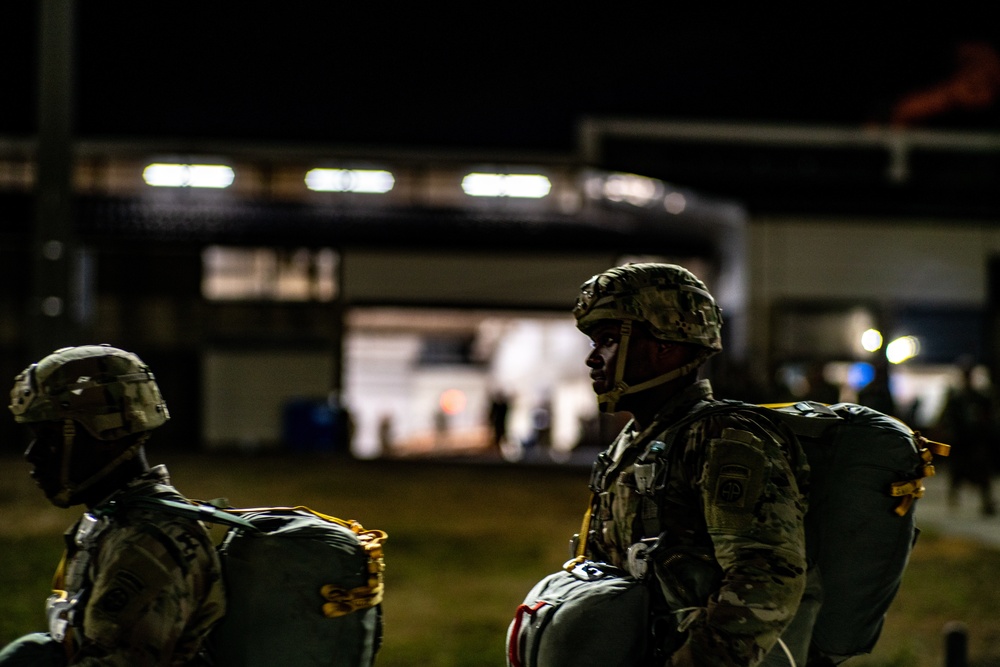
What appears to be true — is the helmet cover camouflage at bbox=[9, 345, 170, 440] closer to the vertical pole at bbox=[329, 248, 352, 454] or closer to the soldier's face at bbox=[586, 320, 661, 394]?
the soldier's face at bbox=[586, 320, 661, 394]

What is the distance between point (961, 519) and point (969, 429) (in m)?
1.15

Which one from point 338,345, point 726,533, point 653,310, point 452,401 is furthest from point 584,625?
point 452,401

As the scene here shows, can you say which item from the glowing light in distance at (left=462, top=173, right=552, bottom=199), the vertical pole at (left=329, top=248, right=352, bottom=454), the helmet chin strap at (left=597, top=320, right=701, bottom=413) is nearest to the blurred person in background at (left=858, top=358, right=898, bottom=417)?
the helmet chin strap at (left=597, top=320, right=701, bottom=413)

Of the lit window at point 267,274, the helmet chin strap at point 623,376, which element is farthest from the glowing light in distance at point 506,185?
the helmet chin strap at point 623,376

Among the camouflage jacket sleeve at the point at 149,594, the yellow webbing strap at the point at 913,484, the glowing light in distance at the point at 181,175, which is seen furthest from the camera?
the glowing light in distance at the point at 181,175

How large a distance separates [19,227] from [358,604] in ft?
86.8

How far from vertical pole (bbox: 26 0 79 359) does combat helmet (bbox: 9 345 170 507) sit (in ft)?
17.3

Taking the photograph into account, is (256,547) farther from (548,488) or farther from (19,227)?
(19,227)

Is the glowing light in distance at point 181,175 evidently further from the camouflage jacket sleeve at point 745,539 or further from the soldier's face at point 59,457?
the camouflage jacket sleeve at point 745,539

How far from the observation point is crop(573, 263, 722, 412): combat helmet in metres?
2.67

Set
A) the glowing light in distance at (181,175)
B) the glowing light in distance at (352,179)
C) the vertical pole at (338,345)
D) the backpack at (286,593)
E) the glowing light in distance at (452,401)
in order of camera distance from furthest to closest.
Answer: the glowing light in distance at (452,401) → the glowing light in distance at (352,179) → the glowing light in distance at (181,175) → the vertical pole at (338,345) → the backpack at (286,593)

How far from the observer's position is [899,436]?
102 inches

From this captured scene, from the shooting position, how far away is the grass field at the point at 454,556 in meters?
7.53

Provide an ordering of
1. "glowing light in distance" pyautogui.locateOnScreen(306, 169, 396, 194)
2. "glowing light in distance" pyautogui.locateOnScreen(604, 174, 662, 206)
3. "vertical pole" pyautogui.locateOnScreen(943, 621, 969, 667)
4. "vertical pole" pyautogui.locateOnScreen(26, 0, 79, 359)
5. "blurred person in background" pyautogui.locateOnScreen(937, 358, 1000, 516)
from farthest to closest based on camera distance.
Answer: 1. "glowing light in distance" pyautogui.locateOnScreen(306, 169, 396, 194)
2. "glowing light in distance" pyautogui.locateOnScreen(604, 174, 662, 206)
3. "blurred person in background" pyautogui.locateOnScreen(937, 358, 1000, 516)
4. "vertical pole" pyautogui.locateOnScreen(26, 0, 79, 359)
5. "vertical pole" pyautogui.locateOnScreen(943, 621, 969, 667)
